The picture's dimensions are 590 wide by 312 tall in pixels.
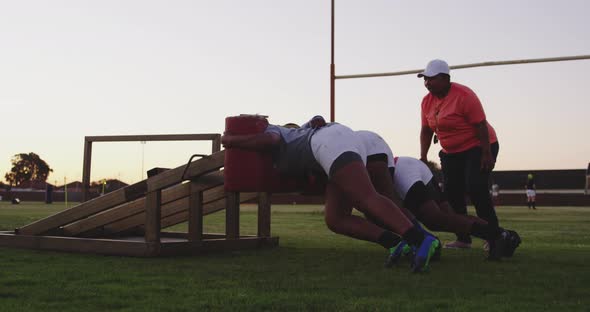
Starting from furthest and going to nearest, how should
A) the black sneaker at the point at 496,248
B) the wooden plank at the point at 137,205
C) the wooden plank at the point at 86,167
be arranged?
the wooden plank at the point at 86,167 → the wooden plank at the point at 137,205 → the black sneaker at the point at 496,248

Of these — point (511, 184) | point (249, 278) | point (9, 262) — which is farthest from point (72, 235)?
point (511, 184)

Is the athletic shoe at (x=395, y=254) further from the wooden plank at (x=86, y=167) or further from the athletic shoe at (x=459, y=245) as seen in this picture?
the wooden plank at (x=86, y=167)

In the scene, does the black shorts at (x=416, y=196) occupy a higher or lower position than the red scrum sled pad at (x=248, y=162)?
lower

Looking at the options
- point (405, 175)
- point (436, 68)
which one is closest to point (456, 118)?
point (436, 68)

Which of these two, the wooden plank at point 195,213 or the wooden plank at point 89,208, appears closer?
the wooden plank at point 89,208

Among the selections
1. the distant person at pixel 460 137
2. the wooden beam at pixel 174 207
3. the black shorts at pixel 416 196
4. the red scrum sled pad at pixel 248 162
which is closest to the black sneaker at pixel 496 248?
the distant person at pixel 460 137

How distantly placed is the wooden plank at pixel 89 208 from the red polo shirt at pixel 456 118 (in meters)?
2.82

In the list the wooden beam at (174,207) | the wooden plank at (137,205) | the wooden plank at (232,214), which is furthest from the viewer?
the wooden beam at (174,207)

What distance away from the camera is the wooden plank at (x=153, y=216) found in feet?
19.1

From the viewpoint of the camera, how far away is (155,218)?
5.83m

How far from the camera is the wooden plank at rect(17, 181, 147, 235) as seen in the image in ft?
19.7

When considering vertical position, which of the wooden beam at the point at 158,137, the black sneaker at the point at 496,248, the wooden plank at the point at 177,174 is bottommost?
the black sneaker at the point at 496,248

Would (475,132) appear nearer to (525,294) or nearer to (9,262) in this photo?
(525,294)

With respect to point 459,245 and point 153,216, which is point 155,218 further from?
point 459,245
